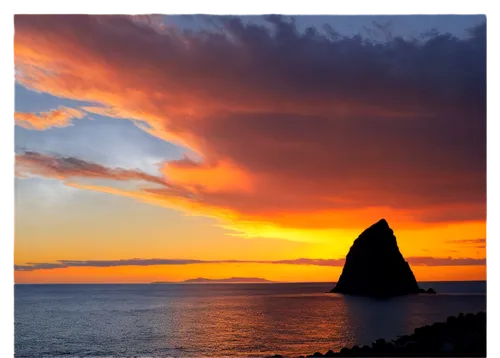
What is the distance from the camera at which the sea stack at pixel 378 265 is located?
111562mm

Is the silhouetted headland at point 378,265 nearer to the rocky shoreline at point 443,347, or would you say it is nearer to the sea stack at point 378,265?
the sea stack at point 378,265

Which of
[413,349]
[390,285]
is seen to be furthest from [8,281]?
[390,285]

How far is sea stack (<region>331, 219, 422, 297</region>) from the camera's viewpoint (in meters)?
112

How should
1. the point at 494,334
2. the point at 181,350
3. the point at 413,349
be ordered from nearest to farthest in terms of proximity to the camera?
the point at 494,334
the point at 413,349
the point at 181,350

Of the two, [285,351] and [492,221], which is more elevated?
[492,221]

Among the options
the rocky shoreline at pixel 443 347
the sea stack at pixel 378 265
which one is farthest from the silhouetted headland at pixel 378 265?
the rocky shoreline at pixel 443 347

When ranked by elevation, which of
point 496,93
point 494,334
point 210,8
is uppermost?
point 210,8

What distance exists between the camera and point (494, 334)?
48.9ft

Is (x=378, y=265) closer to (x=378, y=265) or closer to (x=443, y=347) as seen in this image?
(x=378, y=265)

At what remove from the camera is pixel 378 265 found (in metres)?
114

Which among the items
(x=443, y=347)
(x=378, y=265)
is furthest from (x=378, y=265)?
(x=443, y=347)

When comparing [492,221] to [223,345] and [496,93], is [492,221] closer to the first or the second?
[496,93]
